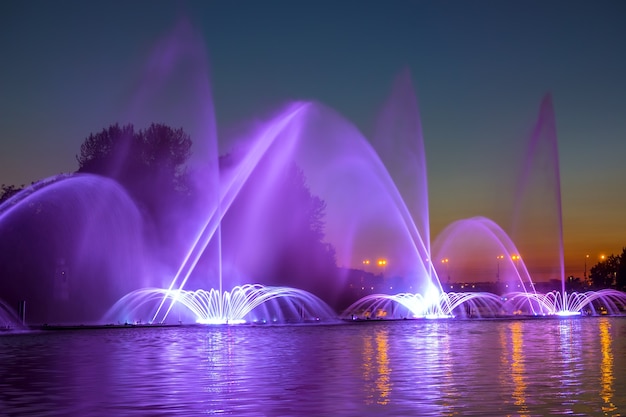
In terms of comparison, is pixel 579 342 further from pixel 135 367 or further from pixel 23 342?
pixel 23 342

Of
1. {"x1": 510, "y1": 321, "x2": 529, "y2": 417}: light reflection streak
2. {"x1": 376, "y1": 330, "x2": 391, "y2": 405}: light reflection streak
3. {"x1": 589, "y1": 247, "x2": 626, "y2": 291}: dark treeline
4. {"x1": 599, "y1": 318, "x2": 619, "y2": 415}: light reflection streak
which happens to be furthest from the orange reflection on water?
{"x1": 589, "y1": 247, "x2": 626, "y2": 291}: dark treeline

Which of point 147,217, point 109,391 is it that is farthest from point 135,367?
point 147,217

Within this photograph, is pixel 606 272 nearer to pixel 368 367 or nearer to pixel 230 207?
pixel 230 207

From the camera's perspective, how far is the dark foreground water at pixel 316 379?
13.5 meters

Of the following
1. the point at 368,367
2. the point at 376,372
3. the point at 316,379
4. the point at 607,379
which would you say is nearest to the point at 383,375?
the point at 376,372

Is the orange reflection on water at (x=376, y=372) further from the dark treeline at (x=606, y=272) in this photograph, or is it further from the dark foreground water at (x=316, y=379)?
the dark treeline at (x=606, y=272)

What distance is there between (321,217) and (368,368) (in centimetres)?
6324

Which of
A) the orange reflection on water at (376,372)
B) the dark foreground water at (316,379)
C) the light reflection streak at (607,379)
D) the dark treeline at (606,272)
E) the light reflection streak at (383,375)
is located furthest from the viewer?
the dark treeline at (606,272)

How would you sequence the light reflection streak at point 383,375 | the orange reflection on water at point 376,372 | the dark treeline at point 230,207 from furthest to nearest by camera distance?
1. the dark treeline at point 230,207
2. the orange reflection on water at point 376,372
3. the light reflection streak at point 383,375

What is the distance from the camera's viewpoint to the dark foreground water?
1353 centimetres

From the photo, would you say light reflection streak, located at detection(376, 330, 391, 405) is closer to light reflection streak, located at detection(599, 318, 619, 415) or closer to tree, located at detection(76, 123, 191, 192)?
light reflection streak, located at detection(599, 318, 619, 415)

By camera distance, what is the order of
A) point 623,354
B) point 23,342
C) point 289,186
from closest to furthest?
point 623,354 < point 23,342 < point 289,186

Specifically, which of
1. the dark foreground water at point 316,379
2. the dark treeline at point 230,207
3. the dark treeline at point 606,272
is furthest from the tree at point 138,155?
the dark treeline at point 606,272

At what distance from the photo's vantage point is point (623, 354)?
80.2 ft
